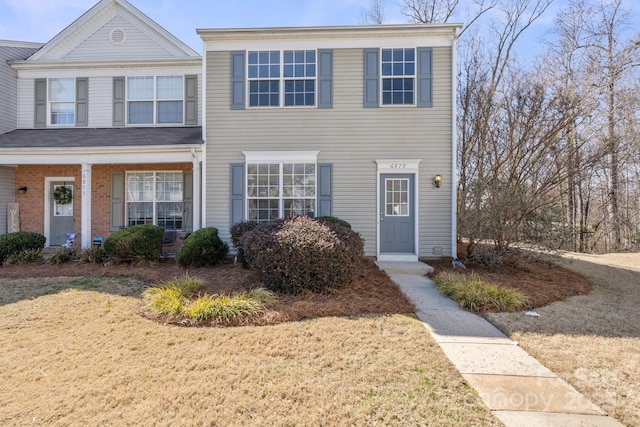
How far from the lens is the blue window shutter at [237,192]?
344 inches

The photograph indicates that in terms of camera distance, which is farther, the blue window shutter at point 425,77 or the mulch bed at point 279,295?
the blue window shutter at point 425,77

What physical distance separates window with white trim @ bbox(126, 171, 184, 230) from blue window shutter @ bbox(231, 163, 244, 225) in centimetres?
238

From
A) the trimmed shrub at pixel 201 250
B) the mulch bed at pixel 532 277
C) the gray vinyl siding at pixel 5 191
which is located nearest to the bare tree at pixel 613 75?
the mulch bed at pixel 532 277

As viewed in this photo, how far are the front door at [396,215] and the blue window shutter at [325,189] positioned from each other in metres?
→ 1.38

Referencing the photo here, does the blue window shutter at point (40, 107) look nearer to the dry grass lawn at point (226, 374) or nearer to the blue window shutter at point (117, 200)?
the blue window shutter at point (117, 200)

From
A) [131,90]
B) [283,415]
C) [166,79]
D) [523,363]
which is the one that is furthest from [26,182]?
[523,363]

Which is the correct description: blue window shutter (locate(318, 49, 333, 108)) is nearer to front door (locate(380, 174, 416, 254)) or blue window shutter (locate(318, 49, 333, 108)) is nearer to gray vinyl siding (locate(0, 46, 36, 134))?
front door (locate(380, 174, 416, 254))

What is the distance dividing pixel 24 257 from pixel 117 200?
279 cm

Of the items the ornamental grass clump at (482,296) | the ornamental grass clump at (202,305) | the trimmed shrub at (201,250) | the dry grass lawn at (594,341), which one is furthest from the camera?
the trimmed shrub at (201,250)

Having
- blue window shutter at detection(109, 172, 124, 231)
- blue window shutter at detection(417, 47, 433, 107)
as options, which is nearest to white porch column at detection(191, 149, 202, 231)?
blue window shutter at detection(109, 172, 124, 231)

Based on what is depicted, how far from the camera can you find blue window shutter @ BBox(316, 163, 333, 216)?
8.63m

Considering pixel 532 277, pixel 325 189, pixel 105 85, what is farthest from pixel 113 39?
pixel 532 277

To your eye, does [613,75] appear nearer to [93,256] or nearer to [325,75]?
[325,75]

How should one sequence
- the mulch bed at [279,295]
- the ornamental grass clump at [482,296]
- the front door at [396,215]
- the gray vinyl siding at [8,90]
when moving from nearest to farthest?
1. the mulch bed at [279,295]
2. the ornamental grass clump at [482,296]
3. the front door at [396,215]
4. the gray vinyl siding at [8,90]
